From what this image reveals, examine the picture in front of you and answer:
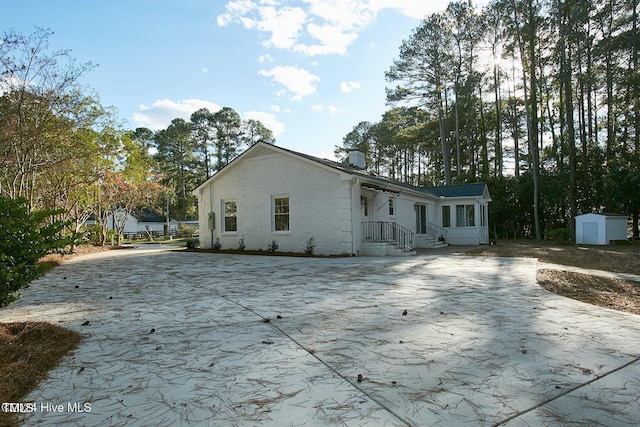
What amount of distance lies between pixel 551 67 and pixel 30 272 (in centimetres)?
3052

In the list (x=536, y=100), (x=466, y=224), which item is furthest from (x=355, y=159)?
(x=536, y=100)

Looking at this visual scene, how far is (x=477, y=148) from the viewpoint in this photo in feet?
111

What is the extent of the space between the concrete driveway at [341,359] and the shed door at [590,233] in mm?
16931

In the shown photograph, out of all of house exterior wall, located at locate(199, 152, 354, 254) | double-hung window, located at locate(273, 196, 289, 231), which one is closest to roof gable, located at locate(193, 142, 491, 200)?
house exterior wall, located at locate(199, 152, 354, 254)

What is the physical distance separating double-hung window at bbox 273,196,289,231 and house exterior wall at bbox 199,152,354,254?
133 millimetres

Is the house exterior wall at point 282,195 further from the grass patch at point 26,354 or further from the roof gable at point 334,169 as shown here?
the grass patch at point 26,354

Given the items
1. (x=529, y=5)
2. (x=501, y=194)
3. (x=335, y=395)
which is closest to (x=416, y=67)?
(x=529, y=5)

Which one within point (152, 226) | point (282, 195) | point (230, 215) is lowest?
point (152, 226)

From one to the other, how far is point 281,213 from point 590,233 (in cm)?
1649

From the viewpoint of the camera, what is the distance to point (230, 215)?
16.9 metres

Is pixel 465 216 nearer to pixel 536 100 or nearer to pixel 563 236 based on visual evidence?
pixel 563 236

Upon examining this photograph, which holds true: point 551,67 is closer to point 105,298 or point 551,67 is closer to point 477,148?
point 477,148

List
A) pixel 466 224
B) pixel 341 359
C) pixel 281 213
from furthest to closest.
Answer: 1. pixel 466 224
2. pixel 281 213
3. pixel 341 359

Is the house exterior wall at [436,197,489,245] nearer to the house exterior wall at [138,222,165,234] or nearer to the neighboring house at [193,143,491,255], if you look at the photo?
the neighboring house at [193,143,491,255]
